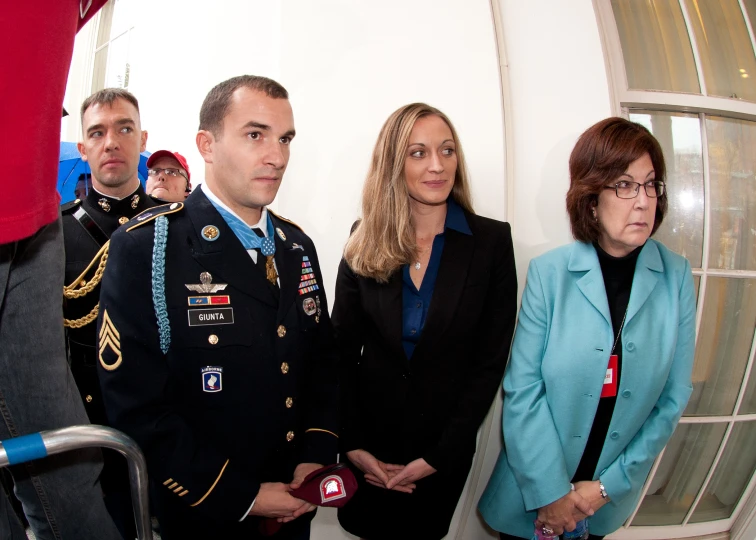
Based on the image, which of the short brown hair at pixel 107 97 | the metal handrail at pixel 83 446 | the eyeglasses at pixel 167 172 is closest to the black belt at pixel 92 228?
the short brown hair at pixel 107 97

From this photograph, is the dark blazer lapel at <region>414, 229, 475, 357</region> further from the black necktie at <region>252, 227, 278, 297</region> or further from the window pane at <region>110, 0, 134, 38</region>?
→ the window pane at <region>110, 0, 134, 38</region>

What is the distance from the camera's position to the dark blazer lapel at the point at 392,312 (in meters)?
1.63

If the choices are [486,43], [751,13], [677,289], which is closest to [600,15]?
[486,43]

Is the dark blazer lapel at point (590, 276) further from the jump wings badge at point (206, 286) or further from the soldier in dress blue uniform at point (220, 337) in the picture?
the jump wings badge at point (206, 286)

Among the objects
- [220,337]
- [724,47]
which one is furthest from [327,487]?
[724,47]

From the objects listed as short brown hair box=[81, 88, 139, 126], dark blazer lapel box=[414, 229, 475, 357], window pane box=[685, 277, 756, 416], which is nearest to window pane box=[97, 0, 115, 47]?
short brown hair box=[81, 88, 139, 126]

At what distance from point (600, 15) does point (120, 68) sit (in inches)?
151

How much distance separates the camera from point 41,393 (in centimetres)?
87

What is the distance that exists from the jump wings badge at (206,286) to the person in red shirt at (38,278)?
0.32 metres

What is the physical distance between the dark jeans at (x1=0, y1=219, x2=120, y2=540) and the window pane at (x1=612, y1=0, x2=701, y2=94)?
252cm

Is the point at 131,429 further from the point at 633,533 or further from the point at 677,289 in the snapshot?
the point at 633,533

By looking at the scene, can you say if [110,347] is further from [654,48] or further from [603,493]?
[654,48]

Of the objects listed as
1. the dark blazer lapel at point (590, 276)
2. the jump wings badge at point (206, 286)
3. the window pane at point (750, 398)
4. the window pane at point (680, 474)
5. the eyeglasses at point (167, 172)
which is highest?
the dark blazer lapel at point (590, 276)

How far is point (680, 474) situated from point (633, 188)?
1832 mm
